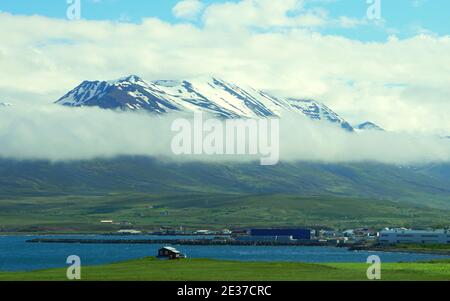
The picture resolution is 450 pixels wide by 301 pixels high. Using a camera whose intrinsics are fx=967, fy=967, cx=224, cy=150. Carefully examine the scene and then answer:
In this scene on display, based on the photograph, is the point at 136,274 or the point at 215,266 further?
the point at 215,266

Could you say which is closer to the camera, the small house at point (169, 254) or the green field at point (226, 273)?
the green field at point (226, 273)

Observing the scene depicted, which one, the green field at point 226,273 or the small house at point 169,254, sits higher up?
the small house at point 169,254

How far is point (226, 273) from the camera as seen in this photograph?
81688mm

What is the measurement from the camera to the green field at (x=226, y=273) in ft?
249

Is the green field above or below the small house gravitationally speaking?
below

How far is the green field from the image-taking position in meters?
76.0

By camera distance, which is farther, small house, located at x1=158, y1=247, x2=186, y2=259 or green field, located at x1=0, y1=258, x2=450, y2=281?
small house, located at x1=158, y1=247, x2=186, y2=259

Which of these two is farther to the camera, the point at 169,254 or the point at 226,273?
the point at 169,254

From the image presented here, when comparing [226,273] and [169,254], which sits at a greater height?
[169,254]
